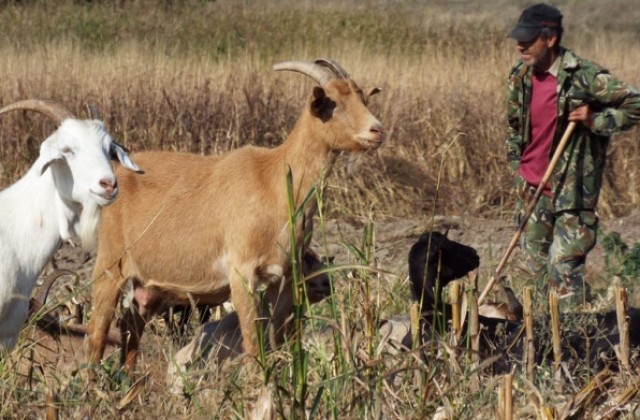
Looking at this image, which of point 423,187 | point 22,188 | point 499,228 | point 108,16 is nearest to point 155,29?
point 108,16

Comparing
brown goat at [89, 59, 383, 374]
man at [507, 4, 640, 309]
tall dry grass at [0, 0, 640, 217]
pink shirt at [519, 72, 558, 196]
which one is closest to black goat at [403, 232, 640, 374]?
brown goat at [89, 59, 383, 374]

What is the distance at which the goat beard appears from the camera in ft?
18.8

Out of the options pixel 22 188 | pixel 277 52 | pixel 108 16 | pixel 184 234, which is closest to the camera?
pixel 22 188

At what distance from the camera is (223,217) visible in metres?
6.99

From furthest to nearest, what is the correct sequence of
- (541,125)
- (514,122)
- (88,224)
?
(514,122) < (541,125) < (88,224)

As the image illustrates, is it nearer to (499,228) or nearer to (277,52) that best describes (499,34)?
(277,52)

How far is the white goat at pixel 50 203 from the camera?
5617 mm

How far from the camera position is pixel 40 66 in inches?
547

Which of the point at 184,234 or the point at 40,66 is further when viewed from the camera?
the point at 40,66

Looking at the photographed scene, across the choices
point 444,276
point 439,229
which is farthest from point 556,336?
point 439,229

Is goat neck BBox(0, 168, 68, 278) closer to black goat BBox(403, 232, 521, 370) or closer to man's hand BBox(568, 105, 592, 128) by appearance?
black goat BBox(403, 232, 521, 370)

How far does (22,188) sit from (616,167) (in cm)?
866

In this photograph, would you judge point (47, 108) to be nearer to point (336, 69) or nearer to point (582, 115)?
point (336, 69)

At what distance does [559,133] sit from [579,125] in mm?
140
